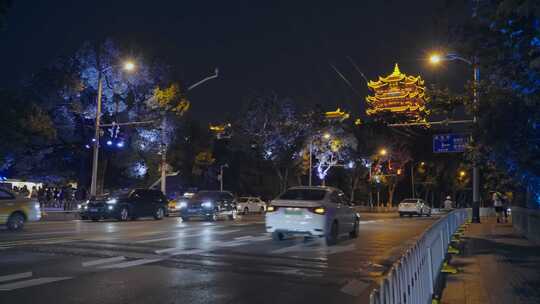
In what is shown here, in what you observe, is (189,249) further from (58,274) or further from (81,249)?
(58,274)

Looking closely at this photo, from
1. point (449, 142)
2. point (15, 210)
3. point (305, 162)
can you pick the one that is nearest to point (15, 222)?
point (15, 210)

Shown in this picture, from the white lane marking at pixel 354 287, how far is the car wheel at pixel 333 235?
6281 mm

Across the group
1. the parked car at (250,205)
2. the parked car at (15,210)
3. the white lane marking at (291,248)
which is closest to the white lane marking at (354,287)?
the white lane marking at (291,248)

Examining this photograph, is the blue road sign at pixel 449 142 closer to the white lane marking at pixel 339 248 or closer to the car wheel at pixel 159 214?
the car wheel at pixel 159 214

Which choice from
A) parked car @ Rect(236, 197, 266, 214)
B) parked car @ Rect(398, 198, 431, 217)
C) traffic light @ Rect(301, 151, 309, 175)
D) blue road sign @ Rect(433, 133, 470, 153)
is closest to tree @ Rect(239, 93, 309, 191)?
traffic light @ Rect(301, 151, 309, 175)

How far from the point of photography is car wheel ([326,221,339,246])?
1653cm

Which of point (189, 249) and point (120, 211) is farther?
point (120, 211)

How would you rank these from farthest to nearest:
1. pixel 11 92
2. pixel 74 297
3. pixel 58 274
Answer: pixel 11 92
pixel 58 274
pixel 74 297

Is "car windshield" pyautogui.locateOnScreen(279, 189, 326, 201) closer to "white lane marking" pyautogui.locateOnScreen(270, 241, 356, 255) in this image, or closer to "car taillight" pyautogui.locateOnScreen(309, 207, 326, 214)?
"car taillight" pyautogui.locateOnScreen(309, 207, 326, 214)

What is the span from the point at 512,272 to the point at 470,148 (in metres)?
6.77

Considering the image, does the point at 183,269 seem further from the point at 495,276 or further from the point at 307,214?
the point at 307,214

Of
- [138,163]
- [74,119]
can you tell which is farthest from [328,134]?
[74,119]

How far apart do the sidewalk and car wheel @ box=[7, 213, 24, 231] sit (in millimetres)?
14399

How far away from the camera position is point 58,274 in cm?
994
